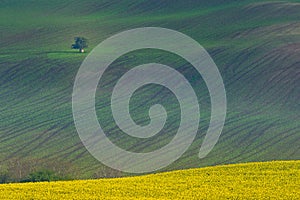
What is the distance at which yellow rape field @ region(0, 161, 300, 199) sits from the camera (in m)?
21.9

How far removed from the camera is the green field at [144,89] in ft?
180

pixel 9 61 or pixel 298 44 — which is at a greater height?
pixel 9 61

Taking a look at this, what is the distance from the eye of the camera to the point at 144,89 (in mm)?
70875

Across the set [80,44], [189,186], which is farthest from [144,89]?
[189,186]

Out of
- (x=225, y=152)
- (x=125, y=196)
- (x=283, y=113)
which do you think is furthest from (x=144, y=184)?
(x=283, y=113)

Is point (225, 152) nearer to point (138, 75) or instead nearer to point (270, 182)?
point (138, 75)

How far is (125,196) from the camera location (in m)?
22.2

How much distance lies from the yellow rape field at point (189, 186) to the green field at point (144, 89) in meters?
24.7

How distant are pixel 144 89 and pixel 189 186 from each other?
47839 mm

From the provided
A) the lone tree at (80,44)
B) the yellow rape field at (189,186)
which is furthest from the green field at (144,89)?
the yellow rape field at (189,186)

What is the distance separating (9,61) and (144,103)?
→ 22.1 metres

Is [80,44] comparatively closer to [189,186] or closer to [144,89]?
[144,89]

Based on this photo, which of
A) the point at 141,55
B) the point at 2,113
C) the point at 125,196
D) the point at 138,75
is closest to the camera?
the point at 125,196

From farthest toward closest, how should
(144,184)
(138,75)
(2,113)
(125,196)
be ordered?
(138,75)
(2,113)
(144,184)
(125,196)
